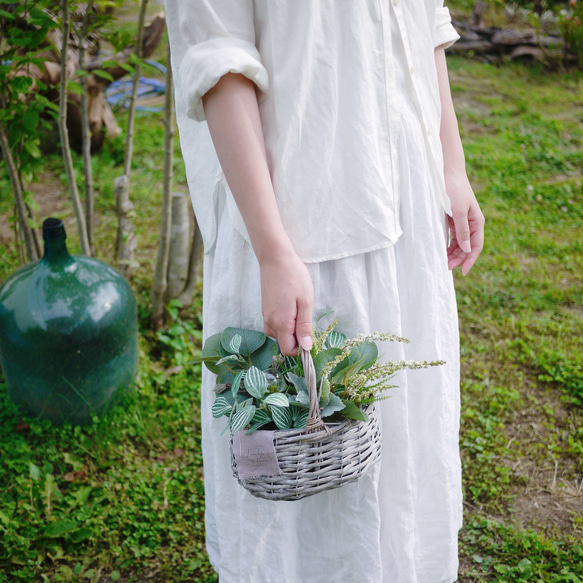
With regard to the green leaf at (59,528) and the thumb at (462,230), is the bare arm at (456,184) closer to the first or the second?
the thumb at (462,230)

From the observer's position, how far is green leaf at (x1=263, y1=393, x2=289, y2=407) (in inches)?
39.7

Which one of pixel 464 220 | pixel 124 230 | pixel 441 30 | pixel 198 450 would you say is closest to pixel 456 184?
pixel 464 220

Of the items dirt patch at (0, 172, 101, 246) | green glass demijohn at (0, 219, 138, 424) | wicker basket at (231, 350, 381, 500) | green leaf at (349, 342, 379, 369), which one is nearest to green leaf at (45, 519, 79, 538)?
green glass demijohn at (0, 219, 138, 424)

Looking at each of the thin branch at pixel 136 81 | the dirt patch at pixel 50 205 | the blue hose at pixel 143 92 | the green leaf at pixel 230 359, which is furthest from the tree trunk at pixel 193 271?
the blue hose at pixel 143 92

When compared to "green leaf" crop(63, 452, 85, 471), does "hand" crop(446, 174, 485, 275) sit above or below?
above

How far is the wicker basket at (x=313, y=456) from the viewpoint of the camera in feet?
3.27

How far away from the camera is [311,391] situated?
0.98 m

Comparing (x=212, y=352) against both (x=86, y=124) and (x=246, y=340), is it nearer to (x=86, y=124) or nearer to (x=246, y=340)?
(x=246, y=340)

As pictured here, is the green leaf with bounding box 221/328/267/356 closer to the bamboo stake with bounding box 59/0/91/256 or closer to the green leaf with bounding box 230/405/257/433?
the green leaf with bounding box 230/405/257/433

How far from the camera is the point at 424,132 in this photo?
4.01 feet

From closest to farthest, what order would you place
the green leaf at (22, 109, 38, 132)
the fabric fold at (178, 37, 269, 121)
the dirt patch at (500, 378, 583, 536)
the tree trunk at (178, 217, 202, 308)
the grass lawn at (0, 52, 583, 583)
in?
the fabric fold at (178, 37, 269, 121) → the grass lawn at (0, 52, 583, 583) → the dirt patch at (500, 378, 583, 536) → the green leaf at (22, 109, 38, 132) → the tree trunk at (178, 217, 202, 308)

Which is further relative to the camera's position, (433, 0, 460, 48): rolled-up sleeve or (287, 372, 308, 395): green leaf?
(433, 0, 460, 48): rolled-up sleeve

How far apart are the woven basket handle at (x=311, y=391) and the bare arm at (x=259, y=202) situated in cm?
3

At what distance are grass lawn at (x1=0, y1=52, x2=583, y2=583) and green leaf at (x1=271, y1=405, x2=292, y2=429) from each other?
111 centimetres
